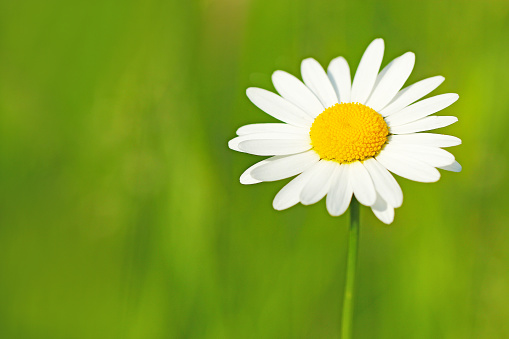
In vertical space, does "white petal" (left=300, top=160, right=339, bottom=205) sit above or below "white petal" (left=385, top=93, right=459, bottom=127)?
below

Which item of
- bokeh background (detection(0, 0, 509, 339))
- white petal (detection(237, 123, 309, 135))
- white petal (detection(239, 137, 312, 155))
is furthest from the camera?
bokeh background (detection(0, 0, 509, 339))

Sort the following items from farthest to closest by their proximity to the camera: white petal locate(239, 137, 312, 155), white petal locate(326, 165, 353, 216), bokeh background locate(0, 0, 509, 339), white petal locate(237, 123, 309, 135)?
bokeh background locate(0, 0, 509, 339) → white petal locate(237, 123, 309, 135) → white petal locate(239, 137, 312, 155) → white petal locate(326, 165, 353, 216)

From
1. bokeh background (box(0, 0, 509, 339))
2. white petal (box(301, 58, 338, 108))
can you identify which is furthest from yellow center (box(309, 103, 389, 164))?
bokeh background (box(0, 0, 509, 339))

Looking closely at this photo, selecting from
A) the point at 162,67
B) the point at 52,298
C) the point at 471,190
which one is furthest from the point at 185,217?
the point at 471,190

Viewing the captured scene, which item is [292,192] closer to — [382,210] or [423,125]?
[382,210]

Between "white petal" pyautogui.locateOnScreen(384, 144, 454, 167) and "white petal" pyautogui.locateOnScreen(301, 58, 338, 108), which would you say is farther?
"white petal" pyautogui.locateOnScreen(301, 58, 338, 108)

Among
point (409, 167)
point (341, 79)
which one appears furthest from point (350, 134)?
point (341, 79)

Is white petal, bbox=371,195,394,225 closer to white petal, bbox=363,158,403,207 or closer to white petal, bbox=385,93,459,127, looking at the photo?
white petal, bbox=363,158,403,207
